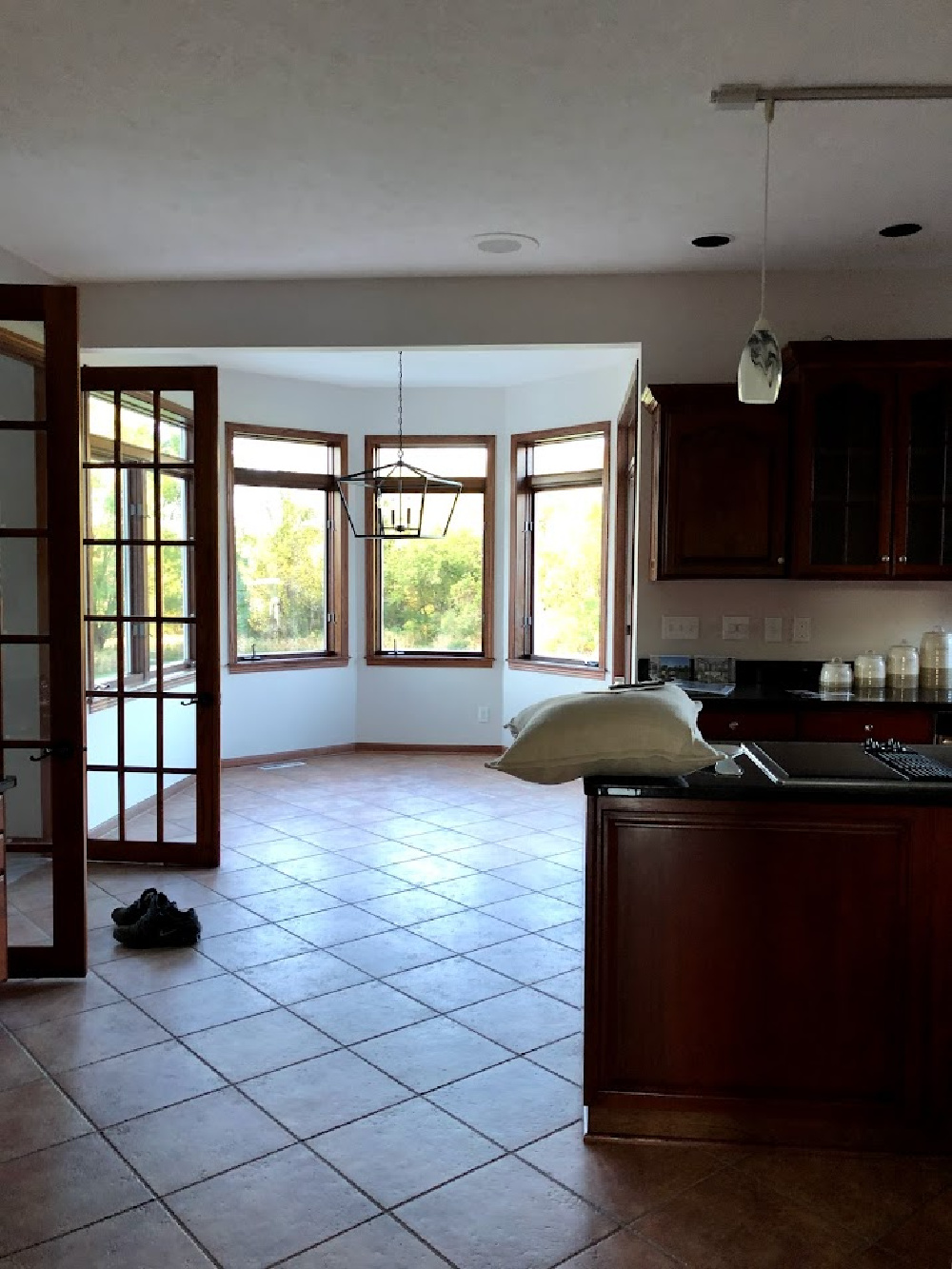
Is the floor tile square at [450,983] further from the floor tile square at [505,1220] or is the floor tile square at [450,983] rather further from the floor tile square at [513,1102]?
the floor tile square at [505,1220]

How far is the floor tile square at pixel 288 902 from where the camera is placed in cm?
412

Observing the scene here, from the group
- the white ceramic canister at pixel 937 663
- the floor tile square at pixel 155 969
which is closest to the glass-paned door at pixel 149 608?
the floor tile square at pixel 155 969

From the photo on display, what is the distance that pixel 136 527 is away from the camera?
4.70 meters

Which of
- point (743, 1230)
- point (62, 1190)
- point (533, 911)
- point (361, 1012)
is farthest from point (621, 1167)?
point (533, 911)

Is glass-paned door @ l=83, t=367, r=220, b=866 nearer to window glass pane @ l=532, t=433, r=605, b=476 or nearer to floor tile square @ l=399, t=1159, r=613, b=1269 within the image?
floor tile square @ l=399, t=1159, r=613, b=1269

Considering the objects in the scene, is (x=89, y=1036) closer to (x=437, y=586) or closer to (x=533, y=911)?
(x=533, y=911)

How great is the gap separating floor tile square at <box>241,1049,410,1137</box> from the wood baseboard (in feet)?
13.8

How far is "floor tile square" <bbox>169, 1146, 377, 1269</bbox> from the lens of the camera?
2.08 m

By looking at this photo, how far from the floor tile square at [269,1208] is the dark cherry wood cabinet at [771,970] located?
2.11 ft

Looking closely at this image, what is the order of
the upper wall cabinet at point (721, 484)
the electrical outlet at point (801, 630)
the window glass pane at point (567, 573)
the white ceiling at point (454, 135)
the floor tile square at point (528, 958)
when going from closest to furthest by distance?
the white ceiling at point (454, 135) → the floor tile square at point (528, 958) → the upper wall cabinet at point (721, 484) → the electrical outlet at point (801, 630) → the window glass pane at point (567, 573)

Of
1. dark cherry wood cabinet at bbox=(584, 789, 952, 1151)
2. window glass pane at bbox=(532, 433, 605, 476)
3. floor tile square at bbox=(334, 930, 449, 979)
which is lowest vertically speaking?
floor tile square at bbox=(334, 930, 449, 979)

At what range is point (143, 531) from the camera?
469 centimetres

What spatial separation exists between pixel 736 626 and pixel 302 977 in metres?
2.48

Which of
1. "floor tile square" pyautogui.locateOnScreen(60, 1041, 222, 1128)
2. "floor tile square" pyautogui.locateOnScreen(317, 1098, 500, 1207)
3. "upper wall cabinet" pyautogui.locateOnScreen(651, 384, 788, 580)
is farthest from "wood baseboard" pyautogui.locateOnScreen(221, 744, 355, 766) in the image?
"floor tile square" pyautogui.locateOnScreen(317, 1098, 500, 1207)
